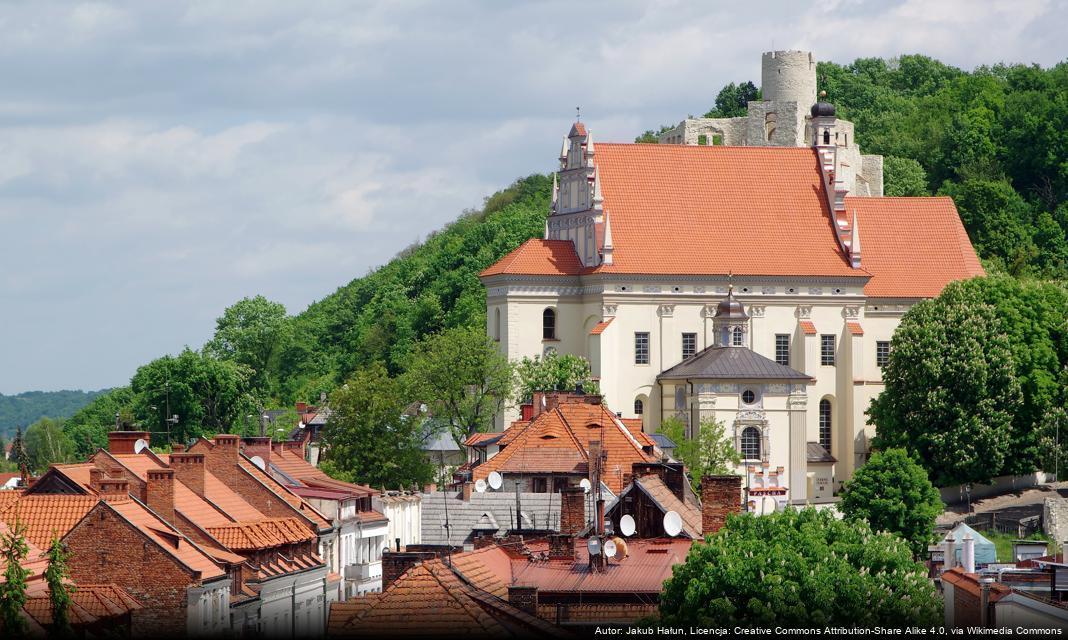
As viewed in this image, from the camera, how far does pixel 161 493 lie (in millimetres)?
51438

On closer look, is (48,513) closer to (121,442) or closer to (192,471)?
(192,471)

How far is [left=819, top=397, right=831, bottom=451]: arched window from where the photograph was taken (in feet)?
380

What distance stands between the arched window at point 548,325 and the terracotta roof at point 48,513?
64.6 metres

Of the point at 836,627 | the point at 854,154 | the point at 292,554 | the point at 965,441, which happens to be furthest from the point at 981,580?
the point at 854,154

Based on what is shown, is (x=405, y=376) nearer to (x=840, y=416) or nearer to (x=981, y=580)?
(x=840, y=416)

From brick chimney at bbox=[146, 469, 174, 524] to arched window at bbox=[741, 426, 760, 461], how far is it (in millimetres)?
59664

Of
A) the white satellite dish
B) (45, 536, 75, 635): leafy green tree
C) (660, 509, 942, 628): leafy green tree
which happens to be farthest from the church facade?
(45, 536, 75, 635): leafy green tree

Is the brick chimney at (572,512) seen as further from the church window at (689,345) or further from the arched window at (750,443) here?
the church window at (689,345)

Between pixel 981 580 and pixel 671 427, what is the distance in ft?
195

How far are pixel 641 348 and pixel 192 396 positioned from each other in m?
30.9

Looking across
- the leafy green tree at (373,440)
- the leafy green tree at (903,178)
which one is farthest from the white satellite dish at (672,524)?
the leafy green tree at (903,178)

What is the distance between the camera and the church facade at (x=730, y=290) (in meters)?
111

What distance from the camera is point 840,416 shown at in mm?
116375

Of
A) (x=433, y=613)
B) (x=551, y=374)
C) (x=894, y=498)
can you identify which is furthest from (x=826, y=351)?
(x=433, y=613)
